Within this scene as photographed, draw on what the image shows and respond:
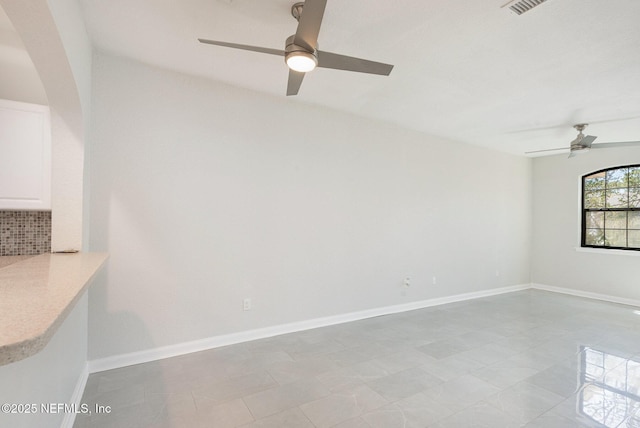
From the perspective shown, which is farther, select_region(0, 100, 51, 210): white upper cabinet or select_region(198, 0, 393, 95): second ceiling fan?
select_region(0, 100, 51, 210): white upper cabinet

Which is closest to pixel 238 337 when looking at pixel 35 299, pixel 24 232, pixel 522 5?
pixel 24 232

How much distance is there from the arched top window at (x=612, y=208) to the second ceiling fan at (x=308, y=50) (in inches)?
240

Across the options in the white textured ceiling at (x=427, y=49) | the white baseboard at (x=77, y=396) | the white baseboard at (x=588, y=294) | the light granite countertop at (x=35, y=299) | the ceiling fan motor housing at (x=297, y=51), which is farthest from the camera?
the white baseboard at (x=588, y=294)

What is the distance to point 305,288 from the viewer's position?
381cm

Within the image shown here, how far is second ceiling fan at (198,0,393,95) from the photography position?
1616 millimetres

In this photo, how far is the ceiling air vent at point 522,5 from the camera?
194cm

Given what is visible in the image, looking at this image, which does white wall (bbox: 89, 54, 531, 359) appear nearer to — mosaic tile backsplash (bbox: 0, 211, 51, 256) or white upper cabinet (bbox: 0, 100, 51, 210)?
mosaic tile backsplash (bbox: 0, 211, 51, 256)

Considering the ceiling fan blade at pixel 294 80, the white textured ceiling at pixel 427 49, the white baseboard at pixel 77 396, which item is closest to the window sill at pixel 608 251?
the white textured ceiling at pixel 427 49

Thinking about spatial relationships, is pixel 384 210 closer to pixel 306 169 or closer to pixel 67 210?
pixel 306 169

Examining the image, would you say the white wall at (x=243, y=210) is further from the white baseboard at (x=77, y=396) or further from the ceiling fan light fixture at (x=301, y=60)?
the ceiling fan light fixture at (x=301, y=60)

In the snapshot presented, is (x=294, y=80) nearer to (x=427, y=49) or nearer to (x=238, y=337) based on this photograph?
(x=427, y=49)

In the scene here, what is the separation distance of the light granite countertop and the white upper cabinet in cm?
63

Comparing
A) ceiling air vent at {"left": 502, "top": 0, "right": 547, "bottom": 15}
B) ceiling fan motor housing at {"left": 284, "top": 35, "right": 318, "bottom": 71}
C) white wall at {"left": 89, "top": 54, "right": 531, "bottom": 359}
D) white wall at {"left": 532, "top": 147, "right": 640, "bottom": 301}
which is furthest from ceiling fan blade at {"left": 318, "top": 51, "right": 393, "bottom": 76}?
white wall at {"left": 532, "top": 147, "right": 640, "bottom": 301}

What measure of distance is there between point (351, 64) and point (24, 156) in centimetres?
234
